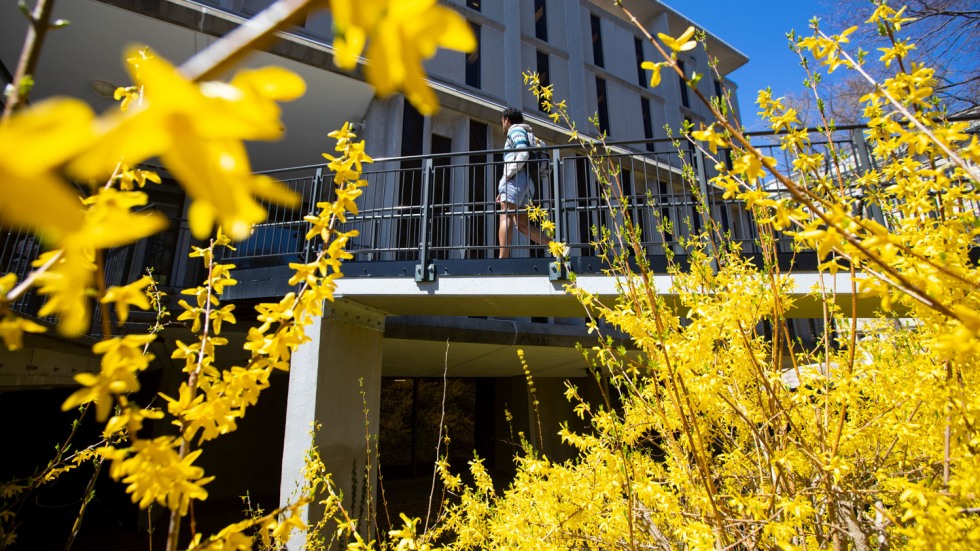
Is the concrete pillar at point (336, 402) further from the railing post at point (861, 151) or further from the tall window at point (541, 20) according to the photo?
the tall window at point (541, 20)

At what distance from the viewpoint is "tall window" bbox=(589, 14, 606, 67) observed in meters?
12.5

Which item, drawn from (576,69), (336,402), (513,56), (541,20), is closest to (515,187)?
(336,402)

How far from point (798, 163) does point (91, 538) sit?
9477 millimetres

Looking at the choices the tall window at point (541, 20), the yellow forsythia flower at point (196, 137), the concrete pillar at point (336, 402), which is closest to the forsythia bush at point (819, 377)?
the yellow forsythia flower at point (196, 137)

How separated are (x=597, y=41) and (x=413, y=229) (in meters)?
9.16

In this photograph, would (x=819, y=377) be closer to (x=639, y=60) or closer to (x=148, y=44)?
(x=148, y=44)

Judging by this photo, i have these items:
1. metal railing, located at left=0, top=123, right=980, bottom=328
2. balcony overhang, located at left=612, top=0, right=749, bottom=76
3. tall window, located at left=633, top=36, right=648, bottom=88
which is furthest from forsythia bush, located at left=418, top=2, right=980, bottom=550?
balcony overhang, located at left=612, top=0, right=749, bottom=76

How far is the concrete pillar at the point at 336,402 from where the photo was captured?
4.27m

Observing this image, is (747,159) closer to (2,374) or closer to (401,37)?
(401,37)

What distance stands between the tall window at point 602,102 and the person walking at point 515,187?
7109mm

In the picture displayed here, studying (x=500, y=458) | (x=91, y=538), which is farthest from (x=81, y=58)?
(x=500, y=458)

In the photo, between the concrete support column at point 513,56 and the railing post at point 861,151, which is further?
the concrete support column at point 513,56

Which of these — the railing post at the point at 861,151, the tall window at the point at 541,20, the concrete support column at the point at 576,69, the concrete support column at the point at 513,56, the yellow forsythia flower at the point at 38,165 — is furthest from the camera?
the tall window at the point at 541,20

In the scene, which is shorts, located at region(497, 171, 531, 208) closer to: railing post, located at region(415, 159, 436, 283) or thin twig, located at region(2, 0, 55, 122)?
railing post, located at region(415, 159, 436, 283)
